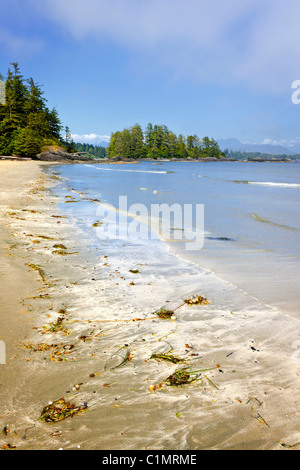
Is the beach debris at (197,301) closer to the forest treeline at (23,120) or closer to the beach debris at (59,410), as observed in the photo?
the beach debris at (59,410)

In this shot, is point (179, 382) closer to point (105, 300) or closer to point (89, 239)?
point (105, 300)

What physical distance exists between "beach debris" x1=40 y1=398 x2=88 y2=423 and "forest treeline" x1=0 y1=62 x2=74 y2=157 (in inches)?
2630

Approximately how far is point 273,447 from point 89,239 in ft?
19.4

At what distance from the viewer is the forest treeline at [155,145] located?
453ft

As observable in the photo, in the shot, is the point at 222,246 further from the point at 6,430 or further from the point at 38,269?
the point at 6,430

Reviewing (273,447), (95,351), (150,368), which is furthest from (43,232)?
(273,447)

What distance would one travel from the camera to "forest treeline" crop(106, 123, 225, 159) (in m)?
138

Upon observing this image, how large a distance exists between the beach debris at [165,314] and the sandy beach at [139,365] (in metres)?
0.08

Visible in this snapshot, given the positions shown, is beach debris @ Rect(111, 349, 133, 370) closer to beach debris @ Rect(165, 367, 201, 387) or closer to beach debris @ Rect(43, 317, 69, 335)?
beach debris @ Rect(165, 367, 201, 387)

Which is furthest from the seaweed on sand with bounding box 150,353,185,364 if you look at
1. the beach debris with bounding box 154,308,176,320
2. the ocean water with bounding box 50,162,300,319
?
the ocean water with bounding box 50,162,300,319

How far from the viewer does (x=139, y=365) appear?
250 cm

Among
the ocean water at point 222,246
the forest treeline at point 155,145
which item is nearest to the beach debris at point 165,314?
the ocean water at point 222,246

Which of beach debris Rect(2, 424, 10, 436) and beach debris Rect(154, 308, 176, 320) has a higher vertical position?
beach debris Rect(154, 308, 176, 320)

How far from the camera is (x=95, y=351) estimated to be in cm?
266
